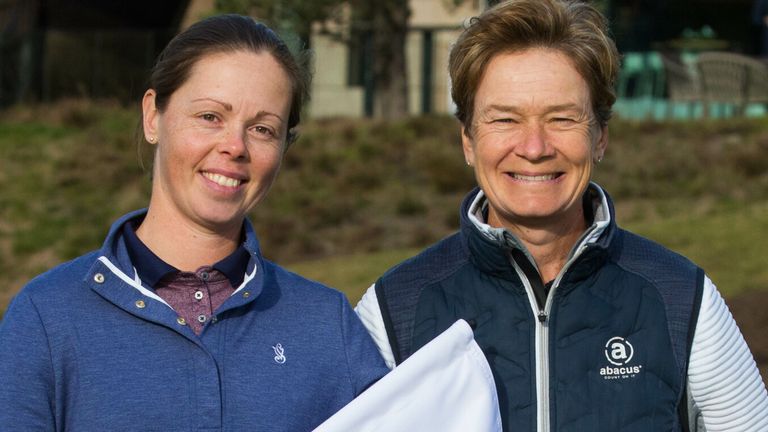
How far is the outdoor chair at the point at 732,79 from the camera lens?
16188mm

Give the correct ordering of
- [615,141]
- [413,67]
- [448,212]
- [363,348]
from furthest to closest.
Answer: [413,67] < [615,141] < [448,212] < [363,348]

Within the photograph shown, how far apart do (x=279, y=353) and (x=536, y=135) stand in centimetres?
96

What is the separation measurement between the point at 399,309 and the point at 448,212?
382 inches

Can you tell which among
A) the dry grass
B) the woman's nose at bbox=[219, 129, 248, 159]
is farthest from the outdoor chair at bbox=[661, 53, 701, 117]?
the woman's nose at bbox=[219, 129, 248, 159]

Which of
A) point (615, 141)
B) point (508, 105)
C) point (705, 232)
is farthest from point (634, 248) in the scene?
point (615, 141)

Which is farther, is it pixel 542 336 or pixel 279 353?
pixel 542 336

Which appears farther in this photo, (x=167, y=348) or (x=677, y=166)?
(x=677, y=166)

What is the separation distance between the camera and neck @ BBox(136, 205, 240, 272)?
10.6ft

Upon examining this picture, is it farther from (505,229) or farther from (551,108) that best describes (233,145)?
(551,108)

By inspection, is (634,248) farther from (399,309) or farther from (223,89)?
(223,89)

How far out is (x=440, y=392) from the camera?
3.35 m

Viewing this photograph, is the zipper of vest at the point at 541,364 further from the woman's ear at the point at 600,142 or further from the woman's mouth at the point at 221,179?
the woman's mouth at the point at 221,179

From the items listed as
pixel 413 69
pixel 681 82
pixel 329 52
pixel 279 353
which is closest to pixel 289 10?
pixel 413 69

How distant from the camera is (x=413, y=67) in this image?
2045 centimetres
